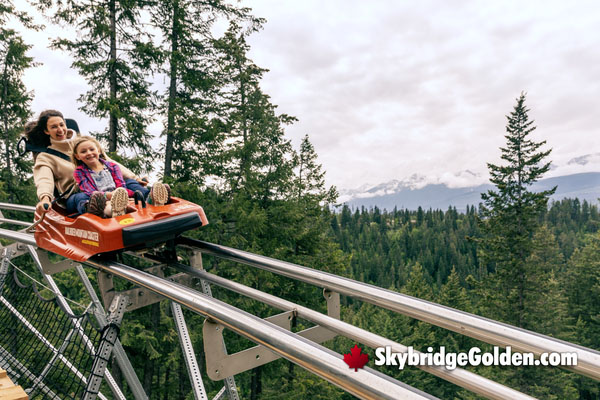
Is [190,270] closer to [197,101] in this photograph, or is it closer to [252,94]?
[197,101]

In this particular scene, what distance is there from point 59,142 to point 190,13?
32.0 feet

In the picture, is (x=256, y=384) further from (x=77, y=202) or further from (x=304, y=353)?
(x=304, y=353)

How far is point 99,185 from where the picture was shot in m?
3.62

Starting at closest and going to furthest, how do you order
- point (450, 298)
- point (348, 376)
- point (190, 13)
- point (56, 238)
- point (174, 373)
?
point (348, 376)
point (56, 238)
point (190, 13)
point (174, 373)
point (450, 298)

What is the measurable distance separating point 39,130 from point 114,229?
82.2 inches

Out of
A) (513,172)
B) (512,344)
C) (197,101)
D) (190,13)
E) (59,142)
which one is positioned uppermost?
(190,13)

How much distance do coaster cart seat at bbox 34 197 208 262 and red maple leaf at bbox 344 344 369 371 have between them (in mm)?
2220

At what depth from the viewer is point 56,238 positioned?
3.26m

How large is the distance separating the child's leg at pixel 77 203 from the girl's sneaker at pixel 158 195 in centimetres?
58

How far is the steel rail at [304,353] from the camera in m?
1.01

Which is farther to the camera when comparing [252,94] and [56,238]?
[252,94]

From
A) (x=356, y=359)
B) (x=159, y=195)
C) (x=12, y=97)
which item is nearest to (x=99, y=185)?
(x=159, y=195)

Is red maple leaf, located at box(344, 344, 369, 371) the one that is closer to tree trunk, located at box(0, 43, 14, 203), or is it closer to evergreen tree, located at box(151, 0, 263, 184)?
evergreen tree, located at box(151, 0, 263, 184)

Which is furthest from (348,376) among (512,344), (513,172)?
(513,172)
